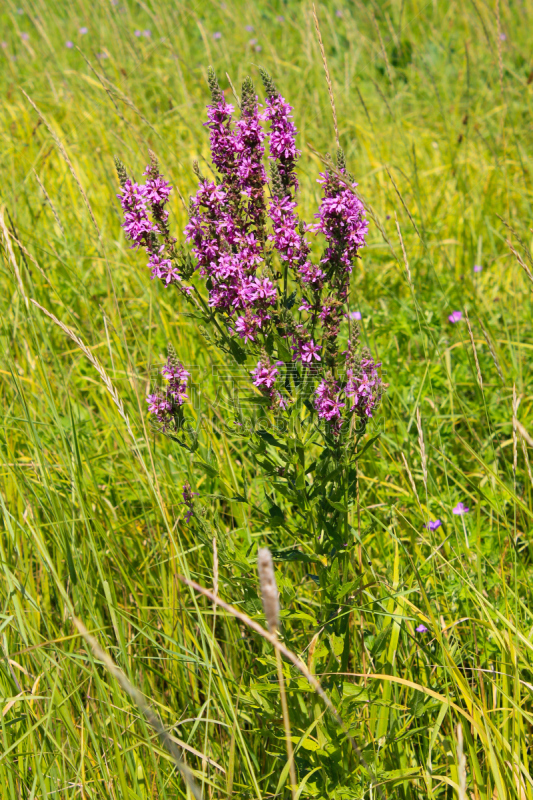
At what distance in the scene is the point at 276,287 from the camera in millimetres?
1758

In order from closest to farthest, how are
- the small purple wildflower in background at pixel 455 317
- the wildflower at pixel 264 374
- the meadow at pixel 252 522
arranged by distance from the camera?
the wildflower at pixel 264 374, the meadow at pixel 252 522, the small purple wildflower in background at pixel 455 317

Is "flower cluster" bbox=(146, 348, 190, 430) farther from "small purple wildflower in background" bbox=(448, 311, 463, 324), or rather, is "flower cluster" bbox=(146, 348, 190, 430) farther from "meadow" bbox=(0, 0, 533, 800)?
"small purple wildflower in background" bbox=(448, 311, 463, 324)

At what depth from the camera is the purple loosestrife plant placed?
1.73 metres

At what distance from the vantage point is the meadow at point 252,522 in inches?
70.0

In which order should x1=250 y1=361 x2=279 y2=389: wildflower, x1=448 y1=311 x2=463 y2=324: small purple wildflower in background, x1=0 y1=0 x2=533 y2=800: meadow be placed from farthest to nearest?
x1=448 y1=311 x2=463 y2=324: small purple wildflower in background
x1=0 y1=0 x2=533 y2=800: meadow
x1=250 y1=361 x2=279 y2=389: wildflower

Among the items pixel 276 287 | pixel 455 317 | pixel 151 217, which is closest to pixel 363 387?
pixel 276 287

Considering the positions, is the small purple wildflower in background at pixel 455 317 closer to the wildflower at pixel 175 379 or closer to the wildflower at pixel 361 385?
the wildflower at pixel 361 385

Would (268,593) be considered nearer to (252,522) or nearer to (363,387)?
(363,387)

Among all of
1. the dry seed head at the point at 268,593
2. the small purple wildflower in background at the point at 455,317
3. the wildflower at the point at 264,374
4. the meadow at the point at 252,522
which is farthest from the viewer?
the small purple wildflower in background at the point at 455,317

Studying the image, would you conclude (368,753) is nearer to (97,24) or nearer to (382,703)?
(382,703)

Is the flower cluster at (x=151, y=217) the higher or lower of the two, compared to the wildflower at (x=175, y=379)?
higher

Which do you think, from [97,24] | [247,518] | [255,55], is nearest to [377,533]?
[247,518]

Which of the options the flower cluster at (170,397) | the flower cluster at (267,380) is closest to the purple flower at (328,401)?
the flower cluster at (267,380)

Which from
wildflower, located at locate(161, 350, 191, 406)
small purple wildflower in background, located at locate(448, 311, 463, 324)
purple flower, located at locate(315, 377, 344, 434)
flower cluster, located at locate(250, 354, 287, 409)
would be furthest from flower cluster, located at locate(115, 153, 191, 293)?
small purple wildflower in background, located at locate(448, 311, 463, 324)
